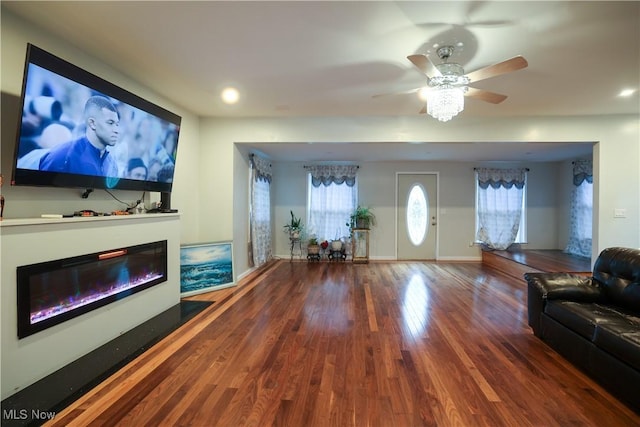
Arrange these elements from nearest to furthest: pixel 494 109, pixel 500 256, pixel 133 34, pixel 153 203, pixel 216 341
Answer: pixel 133 34 → pixel 216 341 → pixel 153 203 → pixel 494 109 → pixel 500 256

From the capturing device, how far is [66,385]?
1.88 m

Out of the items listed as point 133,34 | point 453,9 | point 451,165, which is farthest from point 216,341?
point 451,165

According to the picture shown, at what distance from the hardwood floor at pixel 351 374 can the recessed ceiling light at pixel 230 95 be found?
250cm

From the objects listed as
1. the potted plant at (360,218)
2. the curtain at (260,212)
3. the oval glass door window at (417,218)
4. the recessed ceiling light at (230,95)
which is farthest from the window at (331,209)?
the recessed ceiling light at (230,95)

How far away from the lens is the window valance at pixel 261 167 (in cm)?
525

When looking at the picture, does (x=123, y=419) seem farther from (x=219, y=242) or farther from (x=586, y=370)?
(x=586, y=370)

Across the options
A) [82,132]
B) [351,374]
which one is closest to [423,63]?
[351,374]

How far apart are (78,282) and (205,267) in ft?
5.79

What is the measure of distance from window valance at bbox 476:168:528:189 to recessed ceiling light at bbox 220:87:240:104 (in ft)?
17.4

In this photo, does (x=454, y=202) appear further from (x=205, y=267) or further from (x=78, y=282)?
(x=78, y=282)

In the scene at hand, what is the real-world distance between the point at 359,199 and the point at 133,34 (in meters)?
5.03

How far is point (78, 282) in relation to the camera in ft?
7.36

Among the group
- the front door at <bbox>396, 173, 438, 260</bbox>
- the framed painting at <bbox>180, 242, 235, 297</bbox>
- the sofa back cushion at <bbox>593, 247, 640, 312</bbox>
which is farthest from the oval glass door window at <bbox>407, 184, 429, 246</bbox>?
the framed painting at <bbox>180, 242, 235, 297</bbox>

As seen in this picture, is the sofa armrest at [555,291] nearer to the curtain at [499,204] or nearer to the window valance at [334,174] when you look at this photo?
the curtain at [499,204]
